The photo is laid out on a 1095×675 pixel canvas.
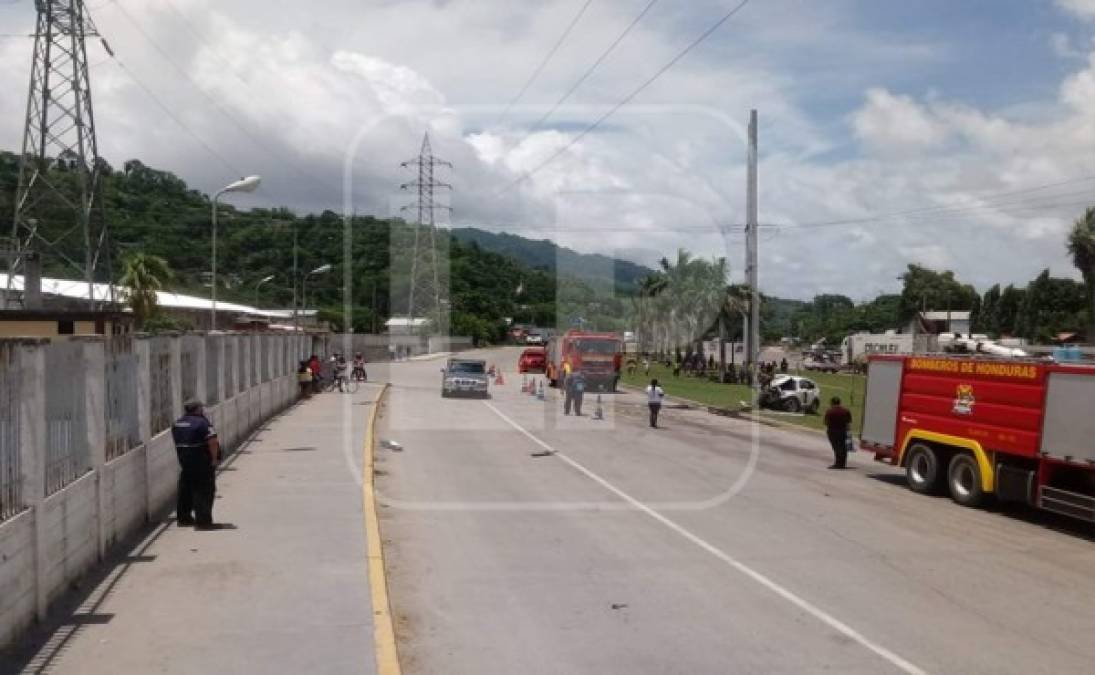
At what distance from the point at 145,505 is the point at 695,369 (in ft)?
180

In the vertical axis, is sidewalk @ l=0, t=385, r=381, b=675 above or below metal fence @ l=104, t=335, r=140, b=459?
below

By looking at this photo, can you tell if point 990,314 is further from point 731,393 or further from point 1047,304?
point 731,393

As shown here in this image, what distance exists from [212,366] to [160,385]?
5543 millimetres

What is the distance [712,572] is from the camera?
11.0 meters

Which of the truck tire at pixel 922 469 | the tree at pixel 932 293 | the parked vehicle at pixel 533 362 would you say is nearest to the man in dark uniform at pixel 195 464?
the truck tire at pixel 922 469

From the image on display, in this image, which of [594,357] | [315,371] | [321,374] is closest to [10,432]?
[315,371]

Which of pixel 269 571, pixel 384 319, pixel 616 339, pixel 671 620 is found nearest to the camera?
pixel 671 620

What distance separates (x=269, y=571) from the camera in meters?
10.5

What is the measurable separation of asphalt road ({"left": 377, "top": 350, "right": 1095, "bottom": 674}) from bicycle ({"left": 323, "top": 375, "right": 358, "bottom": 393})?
24515mm

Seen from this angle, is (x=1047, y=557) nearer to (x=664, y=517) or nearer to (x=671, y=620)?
(x=664, y=517)

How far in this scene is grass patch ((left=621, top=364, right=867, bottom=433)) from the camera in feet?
119

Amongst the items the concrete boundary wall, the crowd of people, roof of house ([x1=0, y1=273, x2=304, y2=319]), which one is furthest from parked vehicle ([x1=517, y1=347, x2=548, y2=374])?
the concrete boundary wall

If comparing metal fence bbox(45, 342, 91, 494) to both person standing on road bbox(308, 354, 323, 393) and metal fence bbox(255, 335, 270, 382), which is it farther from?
person standing on road bbox(308, 354, 323, 393)

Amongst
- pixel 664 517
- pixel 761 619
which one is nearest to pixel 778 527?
pixel 664 517
